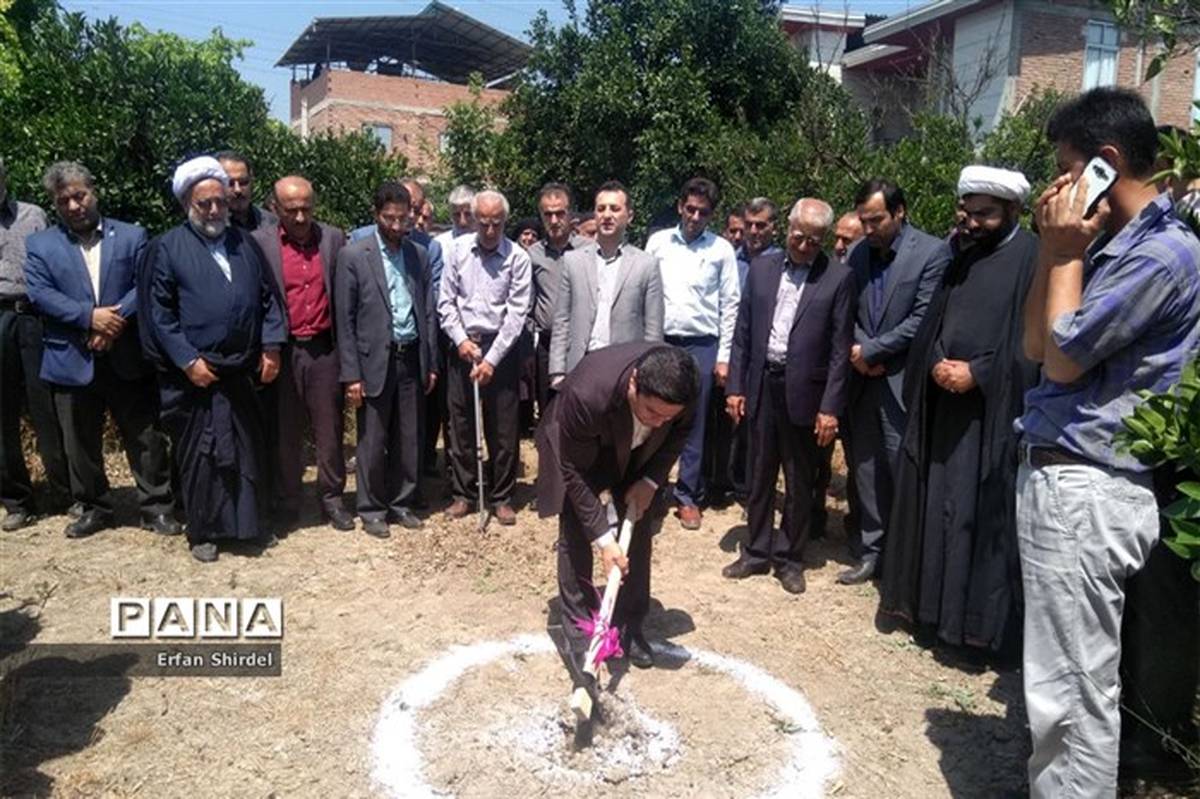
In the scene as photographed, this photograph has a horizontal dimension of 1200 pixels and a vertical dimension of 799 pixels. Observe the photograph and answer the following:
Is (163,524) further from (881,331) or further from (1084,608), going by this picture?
(1084,608)

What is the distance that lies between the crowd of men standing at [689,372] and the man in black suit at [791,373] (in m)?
0.02

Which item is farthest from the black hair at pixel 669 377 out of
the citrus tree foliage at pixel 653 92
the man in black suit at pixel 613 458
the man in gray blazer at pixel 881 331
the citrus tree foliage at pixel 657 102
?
the citrus tree foliage at pixel 653 92

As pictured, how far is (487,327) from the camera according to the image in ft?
18.9

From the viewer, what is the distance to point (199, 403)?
16.7ft

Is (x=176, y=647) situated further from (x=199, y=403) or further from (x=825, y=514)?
(x=825, y=514)

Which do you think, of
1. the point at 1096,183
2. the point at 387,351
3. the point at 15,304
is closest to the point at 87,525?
the point at 15,304

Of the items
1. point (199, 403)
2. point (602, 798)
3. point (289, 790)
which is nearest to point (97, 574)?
point (199, 403)

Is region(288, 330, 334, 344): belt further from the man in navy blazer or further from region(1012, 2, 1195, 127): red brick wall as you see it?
region(1012, 2, 1195, 127): red brick wall

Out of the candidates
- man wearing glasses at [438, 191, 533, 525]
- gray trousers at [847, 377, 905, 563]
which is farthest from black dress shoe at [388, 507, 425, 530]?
gray trousers at [847, 377, 905, 563]

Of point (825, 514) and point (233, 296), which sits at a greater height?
point (233, 296)

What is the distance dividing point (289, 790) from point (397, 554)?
228cm

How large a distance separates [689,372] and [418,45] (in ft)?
111

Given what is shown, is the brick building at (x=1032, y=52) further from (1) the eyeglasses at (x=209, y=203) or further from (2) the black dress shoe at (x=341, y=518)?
(1) the eyeglasses at (x=209, y=203)

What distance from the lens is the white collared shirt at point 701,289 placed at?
589 centimetres
